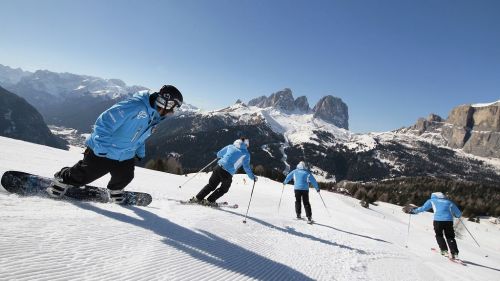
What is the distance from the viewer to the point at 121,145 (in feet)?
18.2

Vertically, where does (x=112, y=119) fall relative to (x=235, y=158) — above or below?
above

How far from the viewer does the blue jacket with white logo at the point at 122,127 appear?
5.36m

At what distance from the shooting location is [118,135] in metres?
5.49

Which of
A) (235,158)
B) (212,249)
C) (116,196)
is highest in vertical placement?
(235,158)

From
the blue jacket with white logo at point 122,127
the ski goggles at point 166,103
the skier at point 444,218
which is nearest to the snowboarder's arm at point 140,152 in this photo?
the blue jacket with white logo at point 122,127

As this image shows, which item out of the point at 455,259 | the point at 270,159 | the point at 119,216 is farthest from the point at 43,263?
the point at 270,159

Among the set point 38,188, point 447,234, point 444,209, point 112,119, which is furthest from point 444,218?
point 38,188

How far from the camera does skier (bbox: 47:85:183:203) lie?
538 centimetres

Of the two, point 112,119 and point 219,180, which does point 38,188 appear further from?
point 219,180

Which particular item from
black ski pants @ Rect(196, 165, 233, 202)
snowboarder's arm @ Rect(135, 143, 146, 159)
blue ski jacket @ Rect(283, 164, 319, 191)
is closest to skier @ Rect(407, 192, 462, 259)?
blue ski jacket @ Rect(283, 164, 319, 191)

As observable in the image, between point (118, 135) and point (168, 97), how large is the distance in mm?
982

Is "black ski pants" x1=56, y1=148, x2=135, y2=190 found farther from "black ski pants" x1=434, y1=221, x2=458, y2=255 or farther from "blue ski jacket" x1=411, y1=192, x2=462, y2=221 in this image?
"black ski pants" x1=434, y1=221, x2=458, y2=255

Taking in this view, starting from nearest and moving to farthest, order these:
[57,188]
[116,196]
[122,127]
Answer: [122,127] < [57,188] < [116,196]

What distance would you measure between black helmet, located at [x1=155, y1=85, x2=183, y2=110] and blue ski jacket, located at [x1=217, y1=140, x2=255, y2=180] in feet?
14.8
